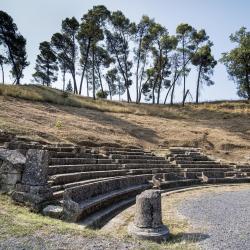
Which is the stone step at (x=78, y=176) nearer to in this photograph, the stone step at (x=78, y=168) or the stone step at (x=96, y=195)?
the stone step at (x=78, y=168)

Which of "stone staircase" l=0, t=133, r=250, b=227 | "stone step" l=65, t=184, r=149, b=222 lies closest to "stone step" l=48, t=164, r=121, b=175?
"stone staircase" l=0, t=133, r=250, b=227

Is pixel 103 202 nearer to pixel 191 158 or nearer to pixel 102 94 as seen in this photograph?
pixel 191 158

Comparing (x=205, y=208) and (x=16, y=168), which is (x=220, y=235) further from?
(x=16, y=168)

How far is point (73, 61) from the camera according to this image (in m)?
51.9

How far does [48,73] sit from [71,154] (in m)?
41.8

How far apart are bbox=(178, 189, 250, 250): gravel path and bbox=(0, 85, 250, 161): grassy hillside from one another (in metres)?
9.16

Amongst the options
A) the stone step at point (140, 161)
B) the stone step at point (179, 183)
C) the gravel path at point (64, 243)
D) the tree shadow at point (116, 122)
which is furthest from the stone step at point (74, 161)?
the tree shadow at point (116, 122)

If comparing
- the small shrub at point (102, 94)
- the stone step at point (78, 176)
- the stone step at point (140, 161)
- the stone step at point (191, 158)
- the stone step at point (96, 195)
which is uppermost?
the small shrub at point (102, 94)

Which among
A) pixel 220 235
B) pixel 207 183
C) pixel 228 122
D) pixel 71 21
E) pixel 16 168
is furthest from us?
pixel 71 21

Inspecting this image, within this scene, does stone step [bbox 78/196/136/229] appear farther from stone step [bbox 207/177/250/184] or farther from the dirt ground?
stone step [bbox 207/177/250/184]

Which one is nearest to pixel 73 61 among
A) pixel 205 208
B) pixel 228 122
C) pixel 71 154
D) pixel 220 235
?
pixel 228 122

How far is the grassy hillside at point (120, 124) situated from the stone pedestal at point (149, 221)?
11.0 m

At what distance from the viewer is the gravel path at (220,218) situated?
27.0ft

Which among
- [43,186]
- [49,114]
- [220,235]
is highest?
[49,114]
